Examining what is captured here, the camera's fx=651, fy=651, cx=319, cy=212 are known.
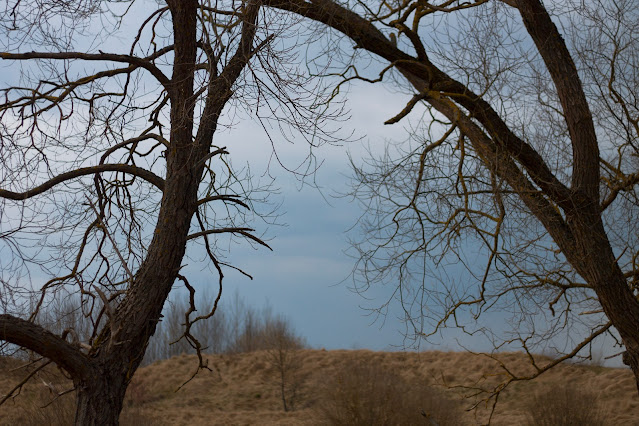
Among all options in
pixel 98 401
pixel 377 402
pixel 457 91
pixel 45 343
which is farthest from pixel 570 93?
pixel 45 343

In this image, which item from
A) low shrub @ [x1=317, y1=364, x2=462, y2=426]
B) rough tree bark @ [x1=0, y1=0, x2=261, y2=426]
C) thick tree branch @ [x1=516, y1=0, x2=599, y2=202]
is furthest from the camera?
low shrub @ [x1=317, y1=364, x2=462, y2=426]

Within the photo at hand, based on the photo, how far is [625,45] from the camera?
703cm

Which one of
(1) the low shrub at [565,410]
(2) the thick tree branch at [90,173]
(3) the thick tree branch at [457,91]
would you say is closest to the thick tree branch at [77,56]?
(2) the thick tree branch at [90,173]

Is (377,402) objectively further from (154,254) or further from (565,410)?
(154,254)

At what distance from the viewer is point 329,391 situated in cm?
822

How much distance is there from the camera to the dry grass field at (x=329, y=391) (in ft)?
26.5

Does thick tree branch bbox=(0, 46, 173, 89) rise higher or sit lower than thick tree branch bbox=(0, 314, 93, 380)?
higher

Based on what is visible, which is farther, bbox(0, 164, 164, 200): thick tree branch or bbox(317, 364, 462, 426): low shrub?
bbox(317, 364, 462, 426): low shrub

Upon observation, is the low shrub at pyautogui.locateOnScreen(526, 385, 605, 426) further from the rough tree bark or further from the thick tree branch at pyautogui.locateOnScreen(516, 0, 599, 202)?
the rough tree bark

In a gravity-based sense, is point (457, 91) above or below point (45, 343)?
above

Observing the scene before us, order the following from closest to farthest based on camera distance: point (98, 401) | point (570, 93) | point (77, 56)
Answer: point (98, 401)
point (77, 56)
point (570, 93)

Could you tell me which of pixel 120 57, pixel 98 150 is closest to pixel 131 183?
pixel 98 150

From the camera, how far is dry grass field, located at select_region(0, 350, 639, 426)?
8.08m

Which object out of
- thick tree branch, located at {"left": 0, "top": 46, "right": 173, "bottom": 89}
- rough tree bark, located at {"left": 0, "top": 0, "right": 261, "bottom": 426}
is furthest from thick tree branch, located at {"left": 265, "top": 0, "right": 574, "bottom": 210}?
thick tree branch, located at {"left": 0, "top": 46, "right": 173, "bottom": 89}
